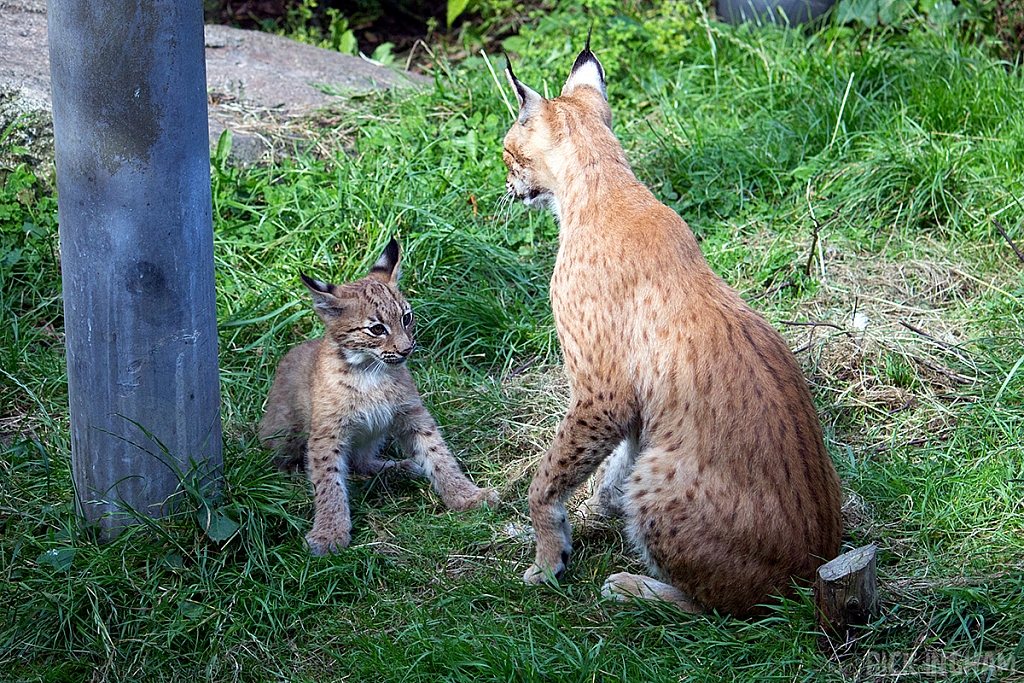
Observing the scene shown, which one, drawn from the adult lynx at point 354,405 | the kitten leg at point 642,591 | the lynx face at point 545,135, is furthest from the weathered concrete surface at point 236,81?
the kitten leg at point 642,591

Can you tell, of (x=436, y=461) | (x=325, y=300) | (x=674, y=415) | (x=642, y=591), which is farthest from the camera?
(x=436, y=461)

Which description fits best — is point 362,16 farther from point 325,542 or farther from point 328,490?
point 325,542

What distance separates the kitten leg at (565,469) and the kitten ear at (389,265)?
115cm

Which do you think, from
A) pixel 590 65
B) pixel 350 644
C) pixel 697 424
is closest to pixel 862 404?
Result: pixel 697 424

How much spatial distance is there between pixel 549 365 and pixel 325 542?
1.70 metres

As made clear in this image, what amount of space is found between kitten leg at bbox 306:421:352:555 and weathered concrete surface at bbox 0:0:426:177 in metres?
2.64

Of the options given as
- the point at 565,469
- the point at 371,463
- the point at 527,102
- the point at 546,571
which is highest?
the point at 527,102

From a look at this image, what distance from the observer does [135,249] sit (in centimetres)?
362

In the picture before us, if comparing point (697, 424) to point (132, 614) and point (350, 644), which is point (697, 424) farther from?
point (132, 614)

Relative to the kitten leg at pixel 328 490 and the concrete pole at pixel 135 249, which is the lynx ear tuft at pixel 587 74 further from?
the kitten leg at pixel 328 490

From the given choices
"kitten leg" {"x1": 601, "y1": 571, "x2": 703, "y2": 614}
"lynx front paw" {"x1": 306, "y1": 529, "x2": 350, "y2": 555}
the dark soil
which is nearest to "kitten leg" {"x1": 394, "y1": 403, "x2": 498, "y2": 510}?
"lynx front paw" {"x1": 306, "y1": 529, "x2": 350, "y2": 555}

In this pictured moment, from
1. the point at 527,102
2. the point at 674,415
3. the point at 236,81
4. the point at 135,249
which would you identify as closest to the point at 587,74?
the point at 527,102

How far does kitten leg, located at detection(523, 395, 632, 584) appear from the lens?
392 cm

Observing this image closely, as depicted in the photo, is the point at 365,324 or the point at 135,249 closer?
the point at 135,249
